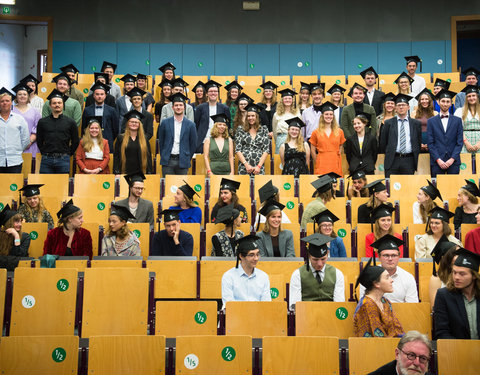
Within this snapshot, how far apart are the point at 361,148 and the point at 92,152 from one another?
3289 mm

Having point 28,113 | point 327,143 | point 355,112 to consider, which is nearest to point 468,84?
point 355,112

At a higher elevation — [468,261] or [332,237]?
[332,237]

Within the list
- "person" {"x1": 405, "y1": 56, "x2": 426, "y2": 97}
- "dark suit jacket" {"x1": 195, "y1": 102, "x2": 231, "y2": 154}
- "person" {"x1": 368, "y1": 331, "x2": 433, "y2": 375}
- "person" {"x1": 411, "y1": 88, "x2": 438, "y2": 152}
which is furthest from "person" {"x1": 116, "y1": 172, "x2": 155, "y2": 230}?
"person" {"x1": 405, "y1": 56, "x2": 426, "y2": 97}

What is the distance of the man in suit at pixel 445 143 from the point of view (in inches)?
310

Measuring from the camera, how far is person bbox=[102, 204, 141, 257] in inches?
223

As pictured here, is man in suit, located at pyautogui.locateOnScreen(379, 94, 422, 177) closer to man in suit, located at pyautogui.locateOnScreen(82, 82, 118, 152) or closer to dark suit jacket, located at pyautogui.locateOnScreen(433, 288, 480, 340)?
man in suit, located at pyautogui.locateOnScreen(82, 82, 118, 152)

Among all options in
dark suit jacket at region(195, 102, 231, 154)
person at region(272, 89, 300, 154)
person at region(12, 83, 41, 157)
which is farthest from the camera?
dark suit jacket at region(195, 102, 231, 154)

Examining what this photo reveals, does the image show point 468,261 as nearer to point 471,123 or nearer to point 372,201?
point 372,201

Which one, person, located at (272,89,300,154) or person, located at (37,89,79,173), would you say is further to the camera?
person, located at (272,89,300,154)

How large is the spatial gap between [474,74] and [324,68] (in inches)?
160

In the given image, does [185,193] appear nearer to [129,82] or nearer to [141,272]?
[141,272]

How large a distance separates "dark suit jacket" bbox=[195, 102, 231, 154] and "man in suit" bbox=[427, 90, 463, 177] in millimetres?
2728

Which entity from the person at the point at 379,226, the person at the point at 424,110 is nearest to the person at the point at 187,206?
the person at the point at 379,226

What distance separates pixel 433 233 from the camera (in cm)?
583
